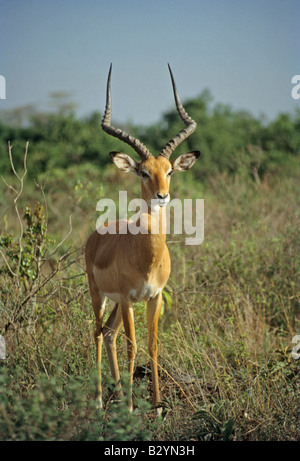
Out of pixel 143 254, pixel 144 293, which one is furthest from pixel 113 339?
pixel 143 254

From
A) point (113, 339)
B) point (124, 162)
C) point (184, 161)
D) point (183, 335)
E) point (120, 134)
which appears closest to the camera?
point (120, 134)

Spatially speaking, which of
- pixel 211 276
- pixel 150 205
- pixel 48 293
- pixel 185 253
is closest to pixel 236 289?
pixel 211 276

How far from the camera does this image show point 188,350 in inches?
250

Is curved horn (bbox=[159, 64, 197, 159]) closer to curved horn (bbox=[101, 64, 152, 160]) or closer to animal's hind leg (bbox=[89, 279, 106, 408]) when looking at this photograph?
curved horn (bbox=[101, 64, 152, 160])

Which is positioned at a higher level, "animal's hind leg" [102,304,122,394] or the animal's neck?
the animal's neck

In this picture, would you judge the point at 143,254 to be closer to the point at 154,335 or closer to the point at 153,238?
the point at 153,238

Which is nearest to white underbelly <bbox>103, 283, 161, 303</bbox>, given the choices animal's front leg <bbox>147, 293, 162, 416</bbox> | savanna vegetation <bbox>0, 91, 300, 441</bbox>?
animal's front leg <bbox>147, 293, 162, 416</bbox>

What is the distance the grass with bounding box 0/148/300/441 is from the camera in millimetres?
4762

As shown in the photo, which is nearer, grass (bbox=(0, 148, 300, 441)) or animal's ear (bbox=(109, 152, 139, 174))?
grass (bbox=(0, 148, 300, 441))

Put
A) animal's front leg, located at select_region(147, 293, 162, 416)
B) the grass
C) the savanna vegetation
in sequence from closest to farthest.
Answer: the grass → the savanna vegetation → animal's front leg, located at select_region(147, 293, 162, 416)

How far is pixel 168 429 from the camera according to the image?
519 centimetres

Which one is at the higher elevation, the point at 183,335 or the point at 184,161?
the point at 184,161

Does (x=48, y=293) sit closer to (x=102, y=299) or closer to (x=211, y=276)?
(x=102, y=299)

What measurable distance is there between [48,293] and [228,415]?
8.71ft
